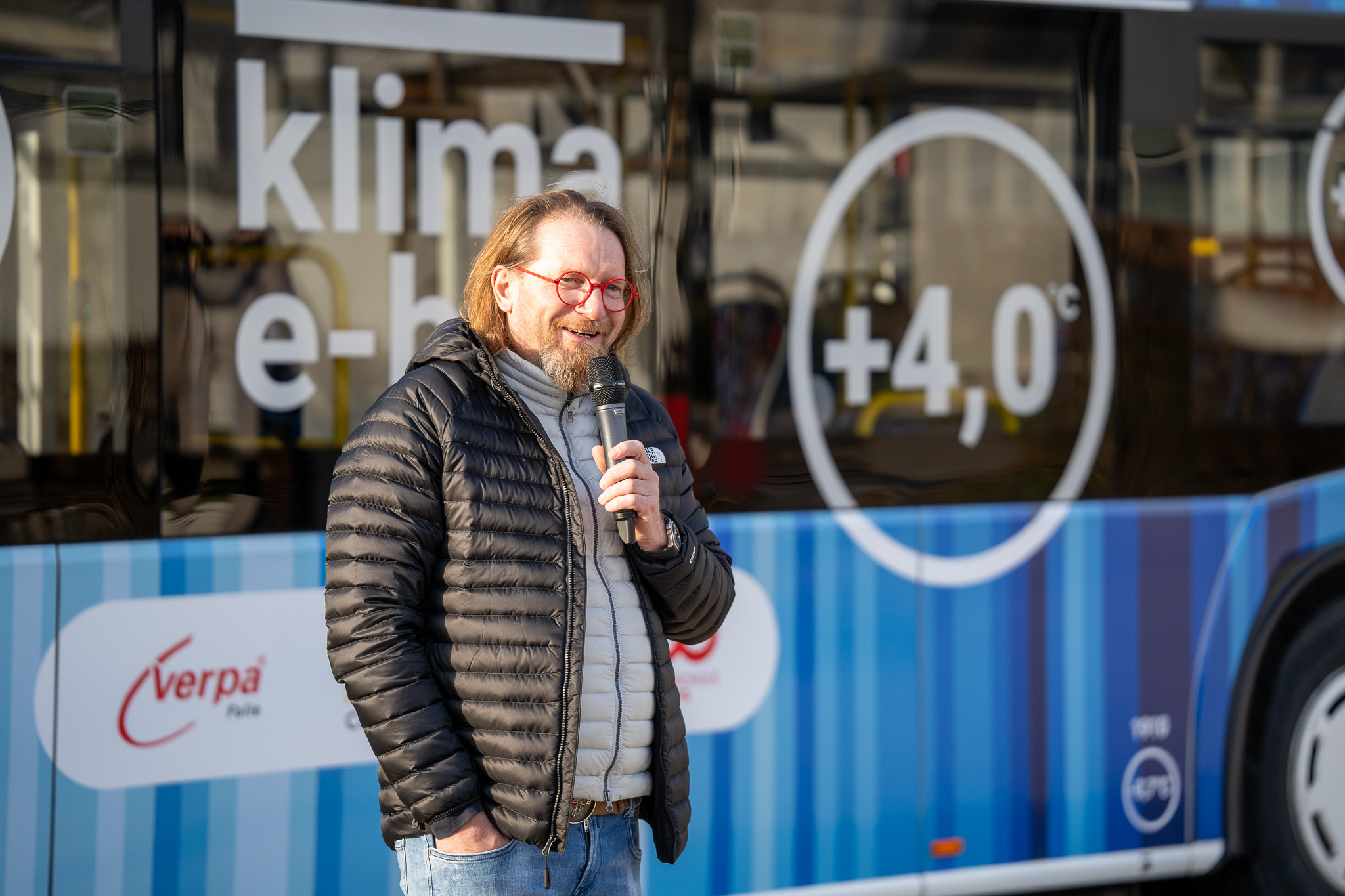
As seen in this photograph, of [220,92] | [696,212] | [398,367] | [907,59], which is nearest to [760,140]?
[696,212]

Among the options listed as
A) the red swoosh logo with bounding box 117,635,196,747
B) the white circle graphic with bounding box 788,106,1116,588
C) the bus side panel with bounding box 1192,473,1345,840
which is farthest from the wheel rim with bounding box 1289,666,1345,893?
the red swoosh logo with bounding box 117,635,196,747

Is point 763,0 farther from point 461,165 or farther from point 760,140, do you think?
point 461,165

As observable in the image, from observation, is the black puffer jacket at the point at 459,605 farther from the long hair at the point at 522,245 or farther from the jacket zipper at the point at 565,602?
the long hair at the point at 522,245

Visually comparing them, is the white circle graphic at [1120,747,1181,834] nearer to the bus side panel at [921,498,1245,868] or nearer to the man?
the bus side panel at [921,498,1245,868]

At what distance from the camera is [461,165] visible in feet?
10.5

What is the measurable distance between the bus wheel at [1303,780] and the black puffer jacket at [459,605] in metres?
3.10

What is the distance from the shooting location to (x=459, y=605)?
181 cm

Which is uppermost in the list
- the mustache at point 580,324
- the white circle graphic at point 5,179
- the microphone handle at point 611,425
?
the white circle graphic at point 5,179

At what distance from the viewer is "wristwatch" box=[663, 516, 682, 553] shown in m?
1.96

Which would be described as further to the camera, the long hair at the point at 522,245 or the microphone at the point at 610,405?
the long hair at the point at 522,245

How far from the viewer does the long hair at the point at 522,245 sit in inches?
77.0

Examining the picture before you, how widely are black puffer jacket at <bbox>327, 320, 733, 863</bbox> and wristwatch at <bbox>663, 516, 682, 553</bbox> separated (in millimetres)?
170

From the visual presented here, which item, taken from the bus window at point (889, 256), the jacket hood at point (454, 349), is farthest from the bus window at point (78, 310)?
the bus window at point (889, 256)

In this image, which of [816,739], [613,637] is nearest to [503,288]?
[613,637]
